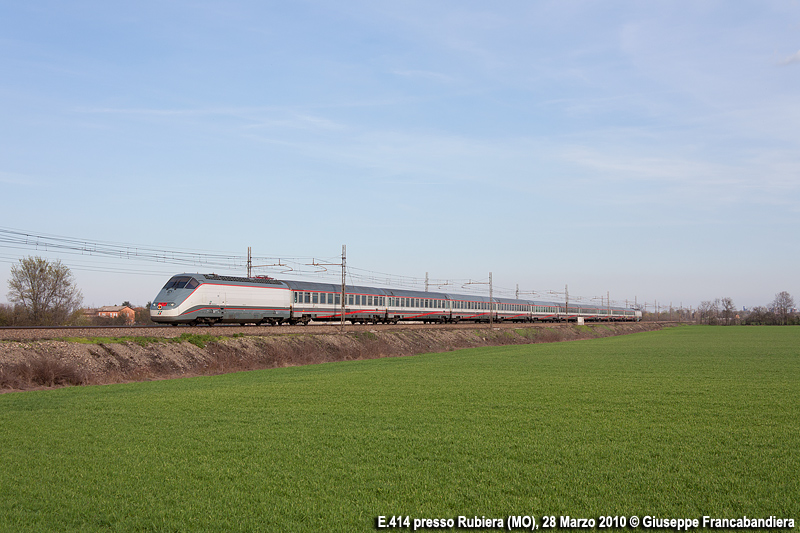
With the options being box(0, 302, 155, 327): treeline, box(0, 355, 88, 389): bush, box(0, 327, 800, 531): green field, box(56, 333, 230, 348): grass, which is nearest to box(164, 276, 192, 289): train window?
box(56, 333, 230, 348): grass

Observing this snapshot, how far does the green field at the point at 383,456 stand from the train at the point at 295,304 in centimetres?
1752

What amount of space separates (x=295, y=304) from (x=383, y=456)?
3727 centimetres

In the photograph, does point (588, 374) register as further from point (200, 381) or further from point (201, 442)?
point (201, 442)

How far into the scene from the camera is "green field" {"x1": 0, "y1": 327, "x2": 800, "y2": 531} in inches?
301

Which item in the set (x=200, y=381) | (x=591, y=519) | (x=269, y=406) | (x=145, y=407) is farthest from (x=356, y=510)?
(x=200, y=381)

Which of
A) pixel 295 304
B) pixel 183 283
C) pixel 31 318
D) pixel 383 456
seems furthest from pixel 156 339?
pixel 31 318

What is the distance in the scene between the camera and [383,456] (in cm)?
1032

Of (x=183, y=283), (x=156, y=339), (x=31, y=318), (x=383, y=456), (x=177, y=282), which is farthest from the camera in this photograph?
(x=31, y=318)

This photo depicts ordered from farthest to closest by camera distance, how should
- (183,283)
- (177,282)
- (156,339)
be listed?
1. (177,282)
2. (183,283)
3. (156,339)

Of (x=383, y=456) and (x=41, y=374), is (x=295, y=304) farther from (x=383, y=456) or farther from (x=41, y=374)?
(x=383, y=456)

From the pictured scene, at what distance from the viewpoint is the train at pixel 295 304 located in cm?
3700

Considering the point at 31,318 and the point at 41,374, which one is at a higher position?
the point at 31,318

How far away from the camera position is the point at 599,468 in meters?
9.32

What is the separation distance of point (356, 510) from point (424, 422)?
6.08 meters
